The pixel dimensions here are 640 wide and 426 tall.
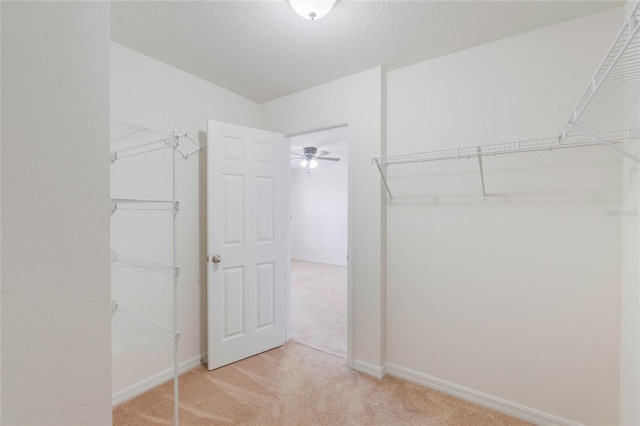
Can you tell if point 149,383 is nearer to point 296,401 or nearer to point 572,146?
point 296,401

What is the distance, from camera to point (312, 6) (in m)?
1.48

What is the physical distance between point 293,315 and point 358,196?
→ 2.04 m

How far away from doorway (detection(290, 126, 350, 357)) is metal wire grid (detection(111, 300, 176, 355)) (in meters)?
1.66

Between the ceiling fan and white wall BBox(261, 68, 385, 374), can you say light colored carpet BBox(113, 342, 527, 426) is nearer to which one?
white wall BBox(261, 68, 385, 374)

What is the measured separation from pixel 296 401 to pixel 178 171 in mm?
1943

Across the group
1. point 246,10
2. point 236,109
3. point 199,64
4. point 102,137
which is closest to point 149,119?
point 199,64

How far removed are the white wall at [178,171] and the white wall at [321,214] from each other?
167 inches

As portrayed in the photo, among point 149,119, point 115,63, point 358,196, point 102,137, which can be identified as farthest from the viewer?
point 358,196

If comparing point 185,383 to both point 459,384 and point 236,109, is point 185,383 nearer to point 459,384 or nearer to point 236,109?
point 459,384

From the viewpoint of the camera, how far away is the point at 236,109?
279 centimetres

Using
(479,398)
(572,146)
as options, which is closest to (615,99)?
(572,146)

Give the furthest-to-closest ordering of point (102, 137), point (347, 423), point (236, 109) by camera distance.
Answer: point (236, 109) < point (347, 423) < point (102, 137)

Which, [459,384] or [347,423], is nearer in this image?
[347,423]

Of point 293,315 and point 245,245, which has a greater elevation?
point 245,245
